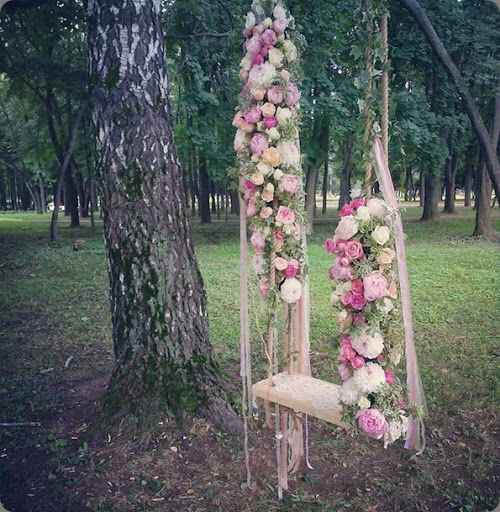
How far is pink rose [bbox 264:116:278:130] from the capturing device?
267cm

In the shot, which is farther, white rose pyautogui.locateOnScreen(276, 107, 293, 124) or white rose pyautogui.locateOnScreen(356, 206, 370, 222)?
white rose pyautogui.locateOnScreen(276, 107, 293, 124)

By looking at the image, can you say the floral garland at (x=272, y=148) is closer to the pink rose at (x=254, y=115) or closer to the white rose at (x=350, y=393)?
the pink rose at (x=254, y=115)

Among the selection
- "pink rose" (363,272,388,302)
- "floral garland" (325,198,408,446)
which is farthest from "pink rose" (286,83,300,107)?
"pink rose" (363,272,388,302)

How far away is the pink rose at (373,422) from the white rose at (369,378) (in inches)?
4.0

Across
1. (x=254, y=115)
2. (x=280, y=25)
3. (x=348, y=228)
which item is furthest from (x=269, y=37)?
(x=348, y=228)

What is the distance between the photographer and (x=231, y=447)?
3158 millimetres

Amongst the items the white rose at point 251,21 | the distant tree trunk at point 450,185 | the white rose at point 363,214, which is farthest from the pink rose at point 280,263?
the distant tree trunk at point 450,185

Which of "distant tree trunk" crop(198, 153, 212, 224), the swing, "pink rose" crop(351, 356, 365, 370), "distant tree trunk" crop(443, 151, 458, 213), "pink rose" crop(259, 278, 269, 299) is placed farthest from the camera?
"distant tree trunk" crop(443, 151, 458, 213)

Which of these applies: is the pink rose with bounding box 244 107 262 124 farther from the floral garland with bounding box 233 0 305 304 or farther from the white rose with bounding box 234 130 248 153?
the white rose with bounding box 234 130 248 153

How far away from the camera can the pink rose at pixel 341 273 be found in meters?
2.34

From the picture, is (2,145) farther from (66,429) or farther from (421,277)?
(66,429)

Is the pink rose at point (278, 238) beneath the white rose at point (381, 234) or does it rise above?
beneath

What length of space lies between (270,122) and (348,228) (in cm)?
79

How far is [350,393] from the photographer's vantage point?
7.84 ft
